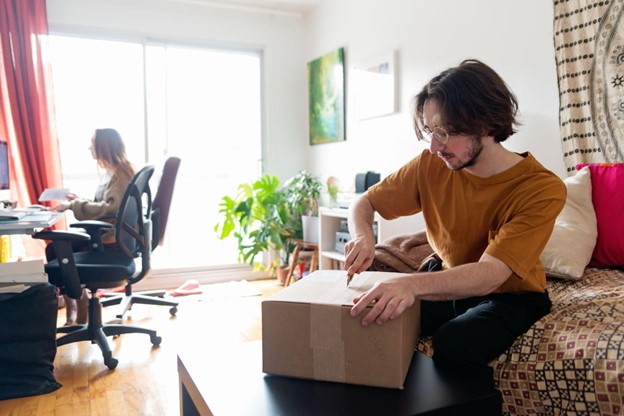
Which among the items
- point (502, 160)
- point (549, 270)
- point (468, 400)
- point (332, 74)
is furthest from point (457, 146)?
point (332, 74)

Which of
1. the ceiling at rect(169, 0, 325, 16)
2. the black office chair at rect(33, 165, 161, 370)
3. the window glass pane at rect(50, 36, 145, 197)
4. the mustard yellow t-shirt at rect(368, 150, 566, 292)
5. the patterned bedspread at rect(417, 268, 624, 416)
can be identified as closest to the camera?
the patterned bedspread at rect(417, 268, 624, 416)

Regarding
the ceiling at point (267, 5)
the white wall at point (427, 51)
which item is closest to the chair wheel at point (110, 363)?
the white wall at point (427, 51)

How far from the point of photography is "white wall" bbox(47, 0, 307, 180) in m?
3.53

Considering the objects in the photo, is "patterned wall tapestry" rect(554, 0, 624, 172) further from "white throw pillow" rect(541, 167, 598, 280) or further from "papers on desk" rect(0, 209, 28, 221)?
"papers on desk" rect(0, 209, 28, 221)

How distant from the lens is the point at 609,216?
5.69 feet

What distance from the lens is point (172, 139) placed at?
12.7 feet

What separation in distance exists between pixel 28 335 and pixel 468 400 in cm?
171

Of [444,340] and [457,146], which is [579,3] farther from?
[444,340]

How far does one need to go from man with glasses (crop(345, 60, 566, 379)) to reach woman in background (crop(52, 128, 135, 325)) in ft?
5.29

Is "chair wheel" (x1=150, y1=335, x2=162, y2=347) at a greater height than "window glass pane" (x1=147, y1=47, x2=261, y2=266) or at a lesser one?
lesser

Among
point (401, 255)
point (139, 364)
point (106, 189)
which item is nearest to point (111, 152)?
point (106, 189)

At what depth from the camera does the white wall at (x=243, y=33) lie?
3.53m

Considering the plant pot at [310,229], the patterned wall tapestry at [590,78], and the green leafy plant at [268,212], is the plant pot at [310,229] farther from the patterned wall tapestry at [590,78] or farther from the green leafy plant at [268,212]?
the patterned wall tapestry at [590,78]

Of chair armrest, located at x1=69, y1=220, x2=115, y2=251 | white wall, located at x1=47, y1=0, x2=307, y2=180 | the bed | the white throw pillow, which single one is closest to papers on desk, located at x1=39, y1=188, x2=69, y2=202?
chair armrest, located at x1=69, y1=220, x2=115, y2=251
